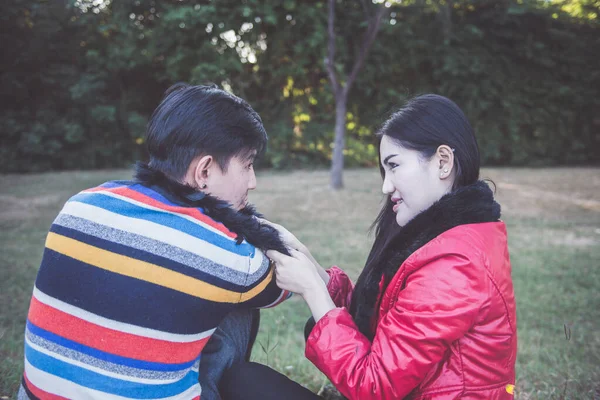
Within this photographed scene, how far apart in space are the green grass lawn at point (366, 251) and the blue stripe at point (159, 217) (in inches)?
39.1

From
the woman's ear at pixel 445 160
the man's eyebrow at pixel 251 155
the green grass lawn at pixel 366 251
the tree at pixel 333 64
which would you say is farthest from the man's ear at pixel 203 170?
the tree at pixel 333 64

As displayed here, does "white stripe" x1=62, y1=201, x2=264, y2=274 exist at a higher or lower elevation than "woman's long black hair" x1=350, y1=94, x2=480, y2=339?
lower

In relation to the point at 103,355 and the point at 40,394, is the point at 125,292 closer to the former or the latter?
the point at 103,355

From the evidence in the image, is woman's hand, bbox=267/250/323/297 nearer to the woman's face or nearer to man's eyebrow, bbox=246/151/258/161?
man's eyebrow, bbox=246/151/258/161

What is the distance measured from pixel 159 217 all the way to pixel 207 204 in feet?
0.49

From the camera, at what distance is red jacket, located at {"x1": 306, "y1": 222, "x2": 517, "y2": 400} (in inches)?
45.7

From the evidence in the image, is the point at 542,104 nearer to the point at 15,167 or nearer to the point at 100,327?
the point at 15,167

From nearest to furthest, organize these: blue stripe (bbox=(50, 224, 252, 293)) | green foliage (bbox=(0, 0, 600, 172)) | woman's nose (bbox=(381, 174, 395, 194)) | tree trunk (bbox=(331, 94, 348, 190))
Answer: blue stripe (bbox=(50, 224, 252, 293)) < woman's nose (bbox=(381, 174, 395, 194)) < tree trunk (bbox=(331, 94, 348, 190)) < green foliage (bbox=(0, 0, 600, 172))

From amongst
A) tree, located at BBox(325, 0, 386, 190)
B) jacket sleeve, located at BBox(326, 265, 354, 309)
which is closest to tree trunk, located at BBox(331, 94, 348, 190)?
tree, located at BBox(325, 0, 386, 190)

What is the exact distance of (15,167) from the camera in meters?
12.7

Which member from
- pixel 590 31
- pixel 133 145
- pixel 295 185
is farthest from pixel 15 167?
pixel 590 31

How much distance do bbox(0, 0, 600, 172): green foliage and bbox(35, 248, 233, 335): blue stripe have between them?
1197 cm

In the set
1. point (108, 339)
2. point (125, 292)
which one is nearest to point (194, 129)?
point (125, 292)

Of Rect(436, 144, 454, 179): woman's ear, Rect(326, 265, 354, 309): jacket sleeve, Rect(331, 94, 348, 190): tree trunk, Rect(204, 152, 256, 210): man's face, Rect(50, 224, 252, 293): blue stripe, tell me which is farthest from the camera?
Rect(331, 94, 348, 190): tree trunk
